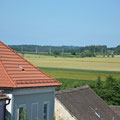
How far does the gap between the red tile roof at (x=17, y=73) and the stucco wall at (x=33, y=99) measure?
1.19 feet

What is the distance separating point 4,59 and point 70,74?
72307 millimetres

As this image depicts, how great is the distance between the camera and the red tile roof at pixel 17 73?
1611cm

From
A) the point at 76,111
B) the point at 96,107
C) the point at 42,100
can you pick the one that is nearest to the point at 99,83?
the point at 96,107

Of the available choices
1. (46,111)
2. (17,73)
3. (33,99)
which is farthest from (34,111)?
(17,73)

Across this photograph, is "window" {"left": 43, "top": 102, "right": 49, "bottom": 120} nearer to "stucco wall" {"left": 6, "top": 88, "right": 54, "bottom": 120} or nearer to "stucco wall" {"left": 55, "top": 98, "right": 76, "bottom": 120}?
"stucco wall" {"left": 6, "top": 88, "right": 54, "bottom": 120}

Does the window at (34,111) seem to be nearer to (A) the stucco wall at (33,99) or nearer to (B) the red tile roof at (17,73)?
(A) the stucco wall at (33,99)

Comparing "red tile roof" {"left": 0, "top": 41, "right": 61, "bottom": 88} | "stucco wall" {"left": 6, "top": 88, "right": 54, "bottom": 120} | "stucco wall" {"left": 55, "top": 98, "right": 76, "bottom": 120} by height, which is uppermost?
"red tile roof" {"left": 0, "top": 41, "right": 61, "bottom": 88}

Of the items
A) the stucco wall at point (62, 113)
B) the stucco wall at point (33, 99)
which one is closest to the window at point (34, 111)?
the stucco wall at point (33, 99)

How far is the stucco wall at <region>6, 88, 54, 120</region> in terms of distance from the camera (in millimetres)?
16141

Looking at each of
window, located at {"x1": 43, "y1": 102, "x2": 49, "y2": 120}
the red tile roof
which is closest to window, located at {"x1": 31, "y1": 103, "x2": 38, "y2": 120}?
window, located at {"x1": 43, "y1": 102, "x2": 49, "y2": 120}

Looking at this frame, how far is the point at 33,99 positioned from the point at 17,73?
50.7 inches

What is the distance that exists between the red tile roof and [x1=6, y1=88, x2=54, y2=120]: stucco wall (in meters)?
0.36

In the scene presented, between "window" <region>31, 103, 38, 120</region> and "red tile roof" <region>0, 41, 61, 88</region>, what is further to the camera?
"window" <region>31, 103, 38, 120</region>

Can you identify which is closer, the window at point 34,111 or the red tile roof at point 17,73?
the red tile roof at point 17,73
